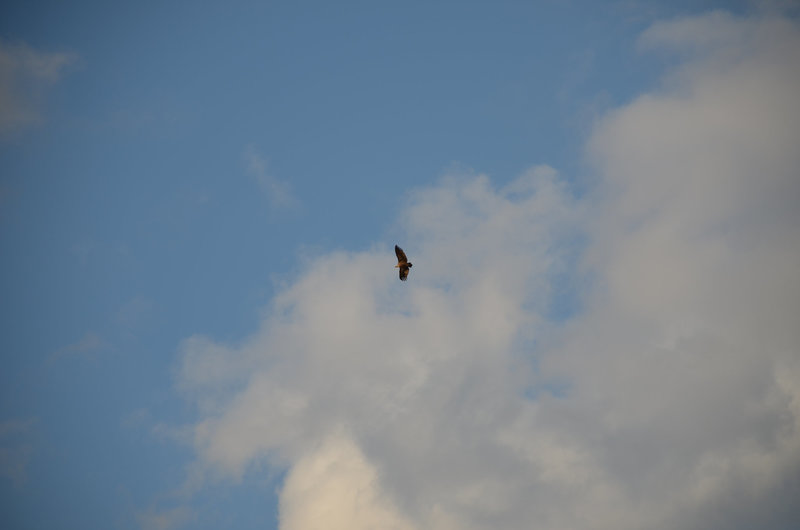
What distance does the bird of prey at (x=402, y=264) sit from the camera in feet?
250

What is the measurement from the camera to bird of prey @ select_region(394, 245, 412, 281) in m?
76.2

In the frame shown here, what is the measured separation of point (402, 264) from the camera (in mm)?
76188

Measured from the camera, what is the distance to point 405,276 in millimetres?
76250
